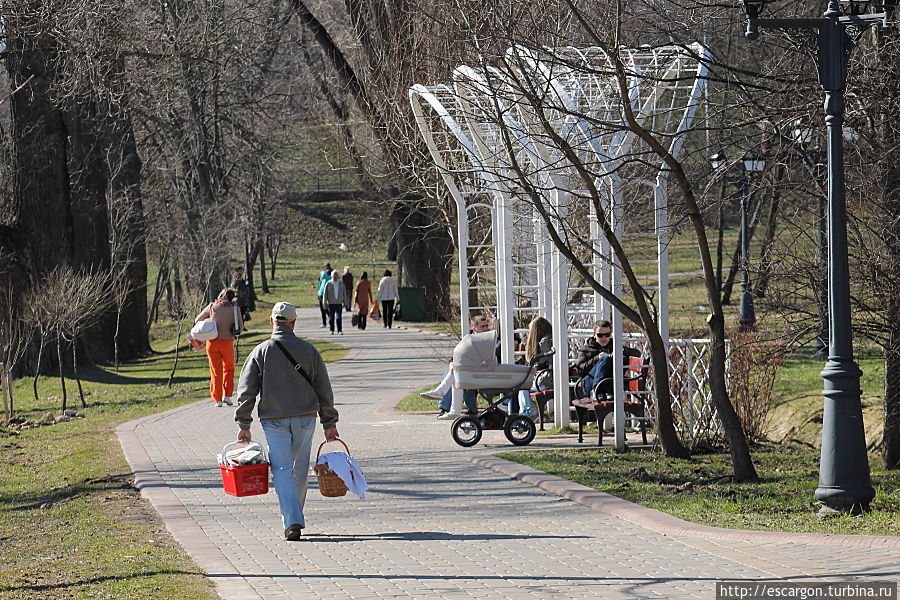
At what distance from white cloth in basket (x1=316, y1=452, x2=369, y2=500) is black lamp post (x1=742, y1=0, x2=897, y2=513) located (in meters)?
3.31

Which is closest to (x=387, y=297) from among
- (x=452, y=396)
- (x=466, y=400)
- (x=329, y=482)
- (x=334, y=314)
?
(x=334, y=314)

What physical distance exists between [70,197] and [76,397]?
4977mm

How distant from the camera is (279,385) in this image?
877 cm

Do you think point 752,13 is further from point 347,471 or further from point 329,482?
point 329,482

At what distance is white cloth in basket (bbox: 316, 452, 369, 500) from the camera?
8.90 metres

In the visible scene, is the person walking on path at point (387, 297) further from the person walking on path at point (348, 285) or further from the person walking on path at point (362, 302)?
the person walking on path at point (348, 285)

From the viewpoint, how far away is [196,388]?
23.4m

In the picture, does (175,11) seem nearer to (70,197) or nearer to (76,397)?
(70,197)

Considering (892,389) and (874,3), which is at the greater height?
(874,3)

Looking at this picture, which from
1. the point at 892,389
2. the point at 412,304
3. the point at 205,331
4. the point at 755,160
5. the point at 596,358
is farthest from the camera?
the point at 412,304

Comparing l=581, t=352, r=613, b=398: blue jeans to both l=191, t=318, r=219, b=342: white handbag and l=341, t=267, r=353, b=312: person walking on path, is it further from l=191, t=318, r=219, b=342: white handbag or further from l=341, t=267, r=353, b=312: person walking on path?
l=341, t=267, r=353, b=312: person walking on path

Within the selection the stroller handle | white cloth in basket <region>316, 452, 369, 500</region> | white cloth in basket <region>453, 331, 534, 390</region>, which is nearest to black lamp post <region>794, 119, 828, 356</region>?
white cloth in basket <region>453, 331, 534, 390</region>

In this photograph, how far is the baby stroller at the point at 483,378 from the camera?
1384 cm

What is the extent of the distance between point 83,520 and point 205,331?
867 cm
